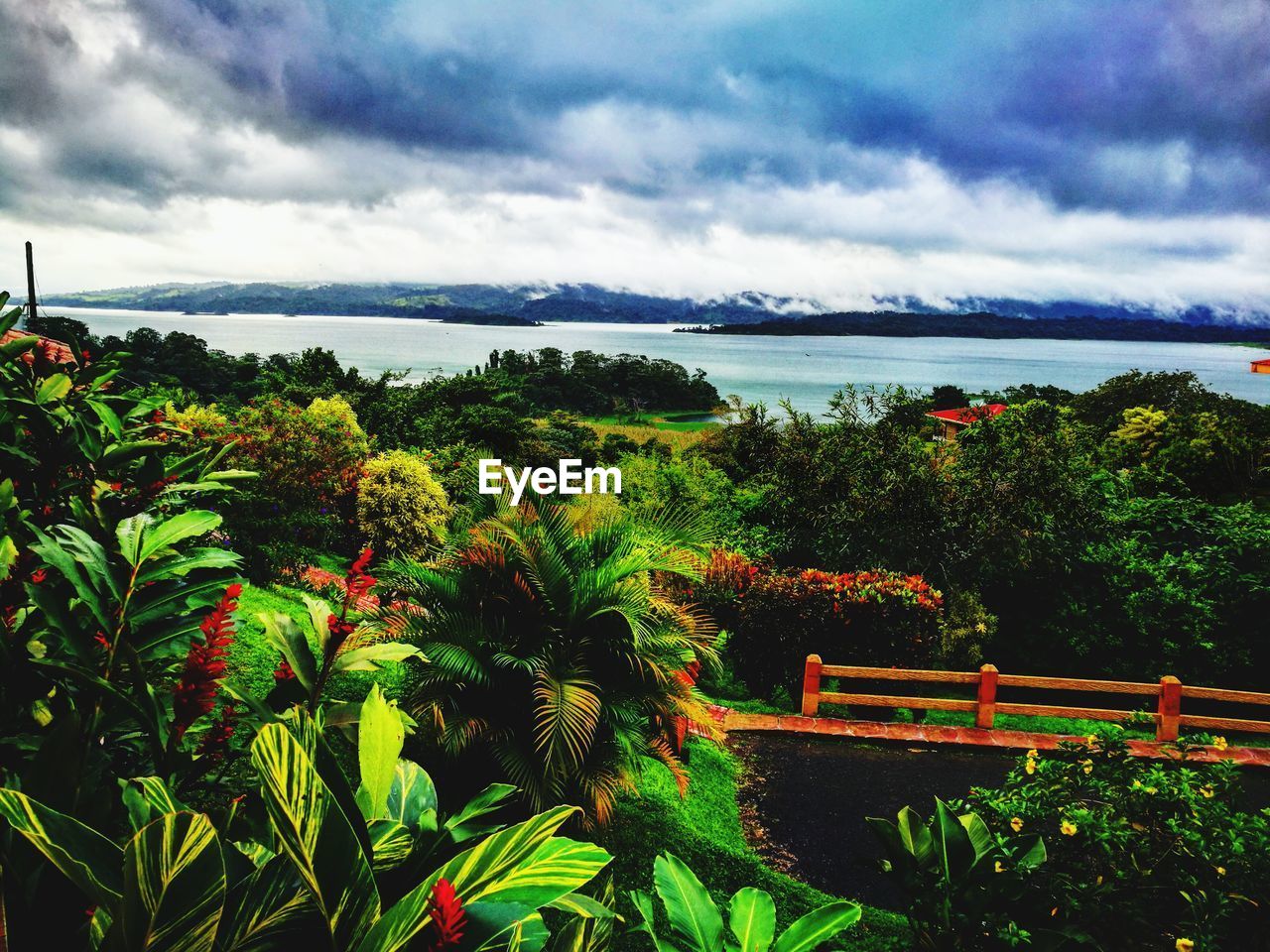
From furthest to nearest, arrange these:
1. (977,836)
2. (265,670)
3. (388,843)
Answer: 1. (265,670)
2. (977,836)
3. (388,843)

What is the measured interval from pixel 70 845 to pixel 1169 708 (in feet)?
29.7

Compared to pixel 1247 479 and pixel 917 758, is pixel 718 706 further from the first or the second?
pixel 1247 479

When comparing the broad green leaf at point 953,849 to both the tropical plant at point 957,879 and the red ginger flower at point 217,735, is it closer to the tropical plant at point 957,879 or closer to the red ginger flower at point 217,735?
the tropical plant at point 957,879

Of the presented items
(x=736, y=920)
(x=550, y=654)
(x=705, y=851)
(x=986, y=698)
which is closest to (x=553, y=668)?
(x=550, y=654)

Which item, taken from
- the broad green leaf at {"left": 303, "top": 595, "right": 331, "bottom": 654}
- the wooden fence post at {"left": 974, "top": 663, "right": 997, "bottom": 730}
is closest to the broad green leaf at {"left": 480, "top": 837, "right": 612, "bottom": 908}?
the broad green leaf at {"left": 303, "top": 595, "right": 331, "bottom": 654}

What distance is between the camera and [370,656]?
144cm

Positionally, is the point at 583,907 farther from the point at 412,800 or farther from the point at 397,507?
the point at 397,507

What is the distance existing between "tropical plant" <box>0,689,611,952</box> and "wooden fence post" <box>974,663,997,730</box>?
7.32 meters

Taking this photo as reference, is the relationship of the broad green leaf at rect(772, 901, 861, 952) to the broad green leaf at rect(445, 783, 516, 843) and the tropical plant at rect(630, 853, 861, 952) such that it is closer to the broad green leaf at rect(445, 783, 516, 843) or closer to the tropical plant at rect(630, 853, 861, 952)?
the tropical plant at rect(630, 853, 861, 952)

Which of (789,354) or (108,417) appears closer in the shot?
(108,417)

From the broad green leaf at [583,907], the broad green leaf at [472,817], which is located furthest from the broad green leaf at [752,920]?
the broad green leaf at [472,817]

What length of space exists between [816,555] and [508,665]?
22.1ft

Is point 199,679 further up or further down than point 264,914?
further up

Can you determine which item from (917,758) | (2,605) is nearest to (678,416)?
(917,758)
